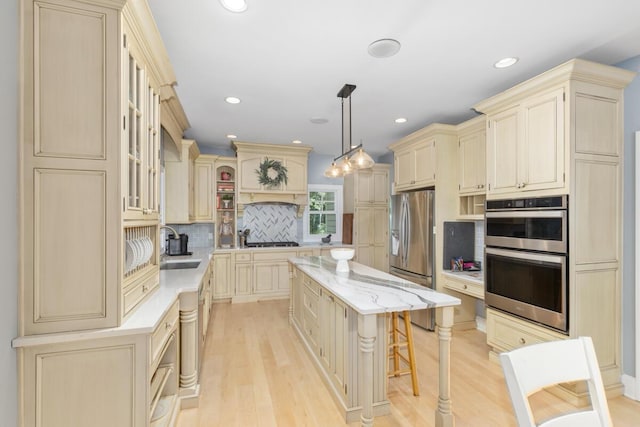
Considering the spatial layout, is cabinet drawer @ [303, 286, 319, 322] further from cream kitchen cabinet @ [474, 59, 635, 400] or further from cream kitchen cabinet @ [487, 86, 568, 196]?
cream kitchen cabinet @ [487, 86, 568, 196]

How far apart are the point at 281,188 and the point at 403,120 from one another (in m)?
2.29

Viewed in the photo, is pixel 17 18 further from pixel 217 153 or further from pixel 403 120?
pixel 217 153

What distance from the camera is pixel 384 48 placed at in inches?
86.0

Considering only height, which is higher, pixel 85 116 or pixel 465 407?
pixel 85 116

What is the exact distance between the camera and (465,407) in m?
2.25

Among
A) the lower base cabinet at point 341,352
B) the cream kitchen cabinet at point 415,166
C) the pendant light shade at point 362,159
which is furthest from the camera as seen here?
the cream kitchen cabinet at point 415,166

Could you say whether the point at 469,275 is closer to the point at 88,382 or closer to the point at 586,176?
the point at 586,176

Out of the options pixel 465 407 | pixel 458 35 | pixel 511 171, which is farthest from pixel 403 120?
pixel 465 407

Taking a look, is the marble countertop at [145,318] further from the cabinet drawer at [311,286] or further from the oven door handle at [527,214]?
the oven door handle at [527,214]

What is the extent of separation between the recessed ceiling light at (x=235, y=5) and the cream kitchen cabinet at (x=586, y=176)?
223 cm

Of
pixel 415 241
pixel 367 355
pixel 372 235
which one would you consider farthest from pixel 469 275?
pixel 372 235

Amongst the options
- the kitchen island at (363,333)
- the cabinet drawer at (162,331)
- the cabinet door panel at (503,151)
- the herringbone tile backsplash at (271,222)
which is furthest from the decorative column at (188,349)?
the herringbone tile backsplash at (271,222)

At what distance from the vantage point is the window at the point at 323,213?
6004 mm

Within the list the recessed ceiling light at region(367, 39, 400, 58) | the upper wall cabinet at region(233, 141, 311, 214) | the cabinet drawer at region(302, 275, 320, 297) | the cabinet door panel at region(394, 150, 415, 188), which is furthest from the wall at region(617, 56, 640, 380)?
the upper wall cabinet at region(233, 141, 311, 214)
